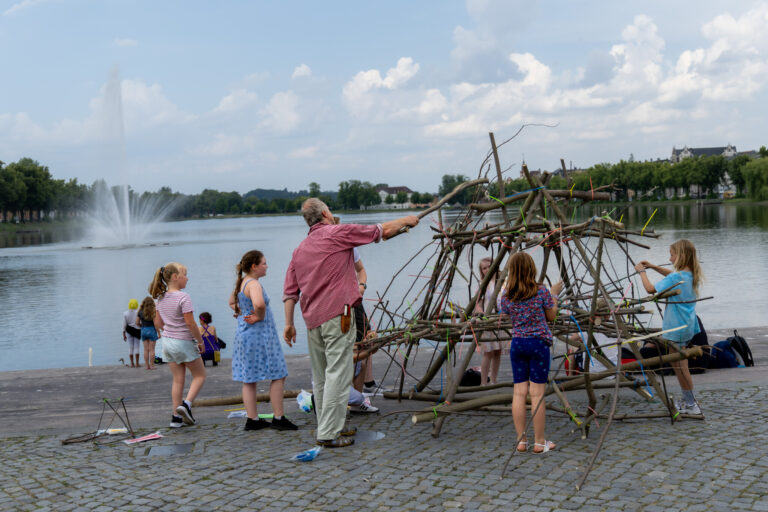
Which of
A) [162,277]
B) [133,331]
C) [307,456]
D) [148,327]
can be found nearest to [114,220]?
[133,331]

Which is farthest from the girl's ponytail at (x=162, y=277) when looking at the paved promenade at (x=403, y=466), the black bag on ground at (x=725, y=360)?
the black bag on ground at (x=725, y=360)

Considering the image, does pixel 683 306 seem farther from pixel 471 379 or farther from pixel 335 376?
pixel 335 376

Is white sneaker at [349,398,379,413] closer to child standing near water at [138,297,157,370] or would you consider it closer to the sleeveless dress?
the sleeveless dress

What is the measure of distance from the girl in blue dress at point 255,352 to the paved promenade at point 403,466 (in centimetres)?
21

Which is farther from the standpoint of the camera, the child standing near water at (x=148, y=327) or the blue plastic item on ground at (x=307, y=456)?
the child standing near water at (x=148, y=327)

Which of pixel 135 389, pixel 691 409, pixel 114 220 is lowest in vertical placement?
pixel 135 389

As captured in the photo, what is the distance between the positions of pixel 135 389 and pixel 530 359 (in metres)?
5.55

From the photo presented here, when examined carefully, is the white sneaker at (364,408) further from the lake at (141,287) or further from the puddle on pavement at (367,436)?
the lake at (141,287)

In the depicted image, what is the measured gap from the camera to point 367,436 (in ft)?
20.3

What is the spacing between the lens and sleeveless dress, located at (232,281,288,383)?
6.47 meters

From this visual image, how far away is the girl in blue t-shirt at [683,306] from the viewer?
622 centimetres

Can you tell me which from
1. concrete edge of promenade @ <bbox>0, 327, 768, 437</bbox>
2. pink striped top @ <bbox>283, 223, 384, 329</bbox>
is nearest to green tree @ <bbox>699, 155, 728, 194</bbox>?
concrete edge of promenade @ <bbox>0, 327, 768, 437</bbox>

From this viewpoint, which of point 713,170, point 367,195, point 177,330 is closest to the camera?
point 177,330

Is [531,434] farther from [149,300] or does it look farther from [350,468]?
[149,300]
